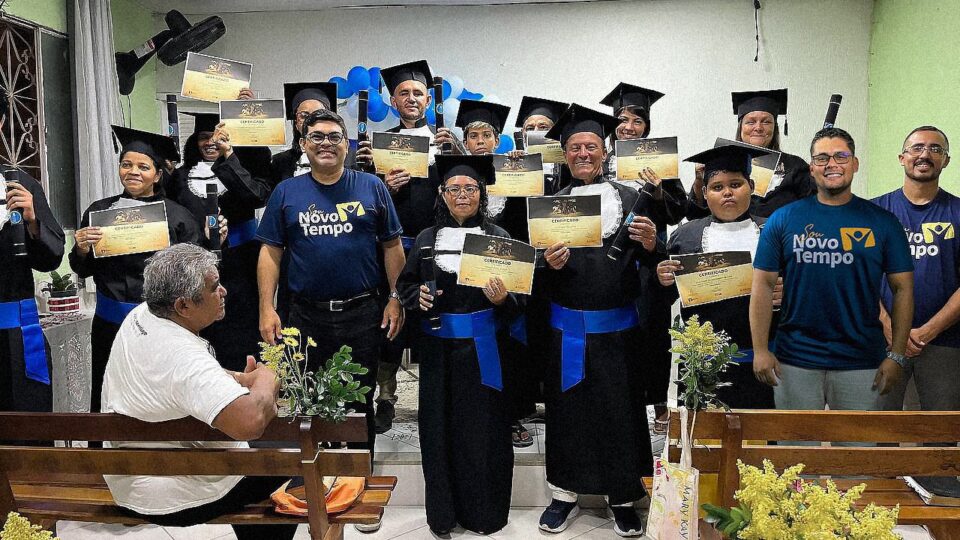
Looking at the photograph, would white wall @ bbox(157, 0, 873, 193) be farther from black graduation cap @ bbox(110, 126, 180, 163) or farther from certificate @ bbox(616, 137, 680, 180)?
black graduation cap @ bbox(110, 126, 180, 163)

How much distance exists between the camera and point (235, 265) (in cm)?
371

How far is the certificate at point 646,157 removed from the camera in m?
3.26

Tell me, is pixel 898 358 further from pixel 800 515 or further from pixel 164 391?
pixel 164 391

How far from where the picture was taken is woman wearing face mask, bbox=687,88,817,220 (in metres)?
3.56

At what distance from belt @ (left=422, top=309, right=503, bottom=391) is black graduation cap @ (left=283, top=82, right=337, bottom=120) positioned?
131 centimetres

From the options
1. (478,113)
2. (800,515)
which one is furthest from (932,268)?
(800,515)

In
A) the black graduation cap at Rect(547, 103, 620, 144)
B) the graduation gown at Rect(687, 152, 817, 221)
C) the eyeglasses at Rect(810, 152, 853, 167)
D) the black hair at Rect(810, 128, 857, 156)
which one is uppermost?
the black graduation cap at Rect(547, 103, 620, 144)

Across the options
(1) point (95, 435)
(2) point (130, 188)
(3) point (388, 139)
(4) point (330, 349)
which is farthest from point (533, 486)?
(2) point (130, 188)

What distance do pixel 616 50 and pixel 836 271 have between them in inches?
186

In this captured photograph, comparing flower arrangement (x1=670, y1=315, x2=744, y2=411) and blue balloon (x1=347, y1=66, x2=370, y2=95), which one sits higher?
blue balloon (x1=347, y1=66, x2=370, y2=95)

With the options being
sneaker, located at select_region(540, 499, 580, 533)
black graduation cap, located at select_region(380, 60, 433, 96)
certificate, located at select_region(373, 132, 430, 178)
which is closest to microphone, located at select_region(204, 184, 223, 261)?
certificate, located at select_region(373, 132, 430, 178)

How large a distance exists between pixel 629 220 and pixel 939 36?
394cm

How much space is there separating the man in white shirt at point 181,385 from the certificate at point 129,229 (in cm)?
95

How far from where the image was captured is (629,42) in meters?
6.95
